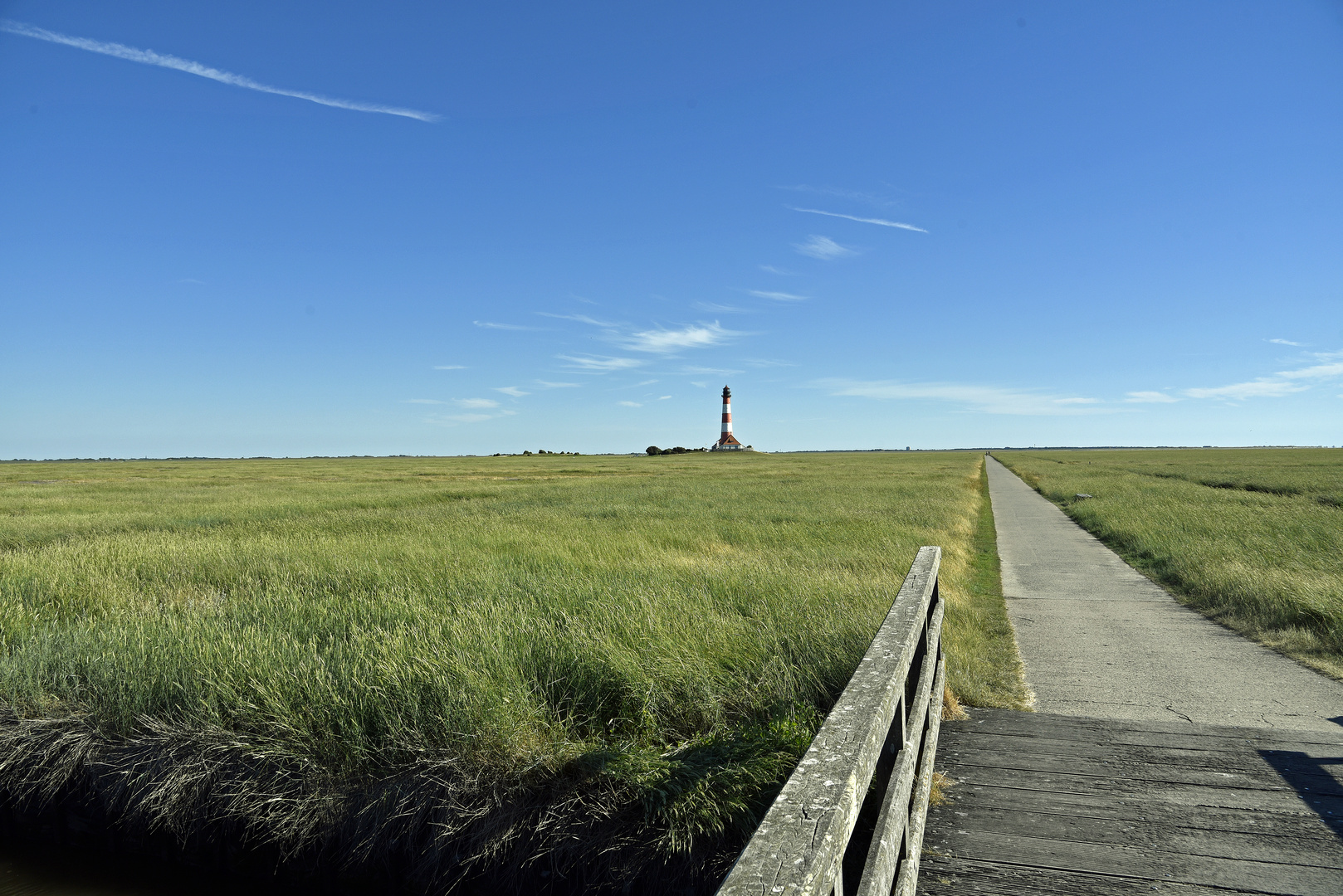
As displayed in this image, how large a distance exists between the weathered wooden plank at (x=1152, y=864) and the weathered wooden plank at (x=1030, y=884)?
46mm

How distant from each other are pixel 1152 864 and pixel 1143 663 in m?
4.04

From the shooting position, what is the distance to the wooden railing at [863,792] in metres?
1.42

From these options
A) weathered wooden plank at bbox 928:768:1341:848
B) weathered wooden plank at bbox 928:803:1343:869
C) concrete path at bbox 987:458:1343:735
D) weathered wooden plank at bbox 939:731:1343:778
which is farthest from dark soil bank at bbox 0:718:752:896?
concrete path at bbox 987:458:1343:735

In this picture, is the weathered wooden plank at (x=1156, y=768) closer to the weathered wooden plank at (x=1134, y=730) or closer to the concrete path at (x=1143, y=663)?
the weathered wooden plank at (x=1134, y=730)

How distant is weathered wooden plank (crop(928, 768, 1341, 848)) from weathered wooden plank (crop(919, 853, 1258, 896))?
1.41 ft

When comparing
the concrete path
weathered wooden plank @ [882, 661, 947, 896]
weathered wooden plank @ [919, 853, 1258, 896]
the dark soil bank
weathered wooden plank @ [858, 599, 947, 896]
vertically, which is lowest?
the dark soil bank

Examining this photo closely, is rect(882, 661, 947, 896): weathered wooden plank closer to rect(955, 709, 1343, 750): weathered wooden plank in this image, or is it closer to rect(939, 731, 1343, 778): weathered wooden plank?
rect(939, 731, 1343, 778): weathered wooden plank

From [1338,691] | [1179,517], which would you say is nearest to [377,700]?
[1338,691]

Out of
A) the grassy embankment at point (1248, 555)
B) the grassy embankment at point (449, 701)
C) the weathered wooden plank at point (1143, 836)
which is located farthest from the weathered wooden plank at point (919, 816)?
the grassy embankment at point (1248, 555)

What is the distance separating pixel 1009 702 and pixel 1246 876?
2.39 m

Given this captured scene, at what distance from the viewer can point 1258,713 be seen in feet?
16.7

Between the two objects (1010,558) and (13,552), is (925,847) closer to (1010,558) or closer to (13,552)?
(1010,558)

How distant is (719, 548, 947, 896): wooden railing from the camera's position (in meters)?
1.42

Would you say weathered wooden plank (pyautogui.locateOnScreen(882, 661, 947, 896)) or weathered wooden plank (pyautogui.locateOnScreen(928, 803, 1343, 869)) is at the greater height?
weathered wooden plank (pyautogui.locateOnScreen(882, 661, 947, 896))
